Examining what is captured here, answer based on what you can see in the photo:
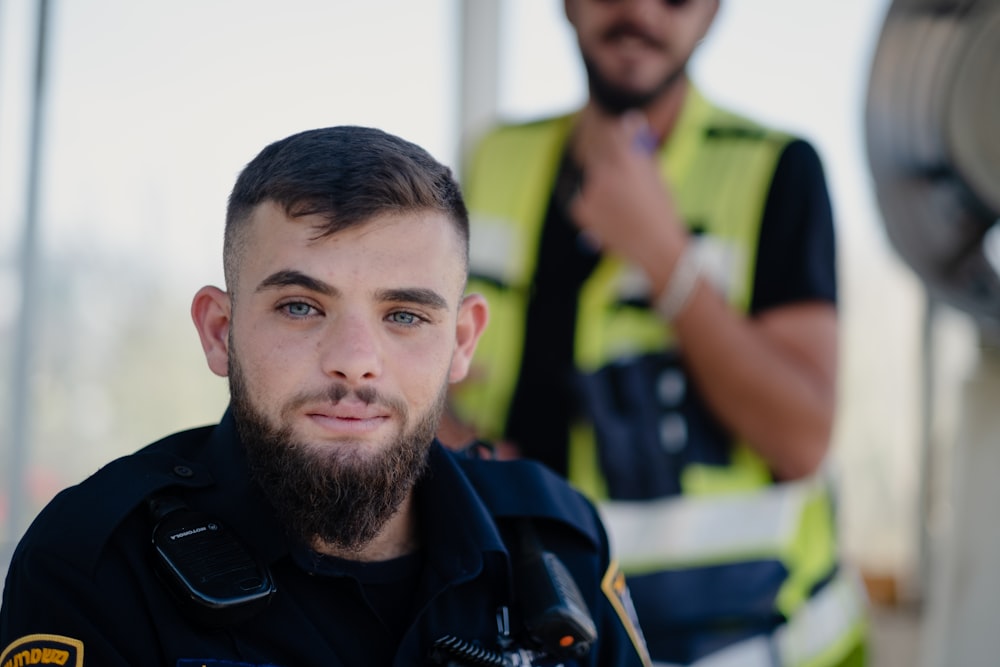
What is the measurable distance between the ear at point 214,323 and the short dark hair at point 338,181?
1.1 inches

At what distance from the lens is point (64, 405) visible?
6.33 feet

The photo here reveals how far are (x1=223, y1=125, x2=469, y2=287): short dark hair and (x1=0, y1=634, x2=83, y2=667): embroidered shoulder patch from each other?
295mm

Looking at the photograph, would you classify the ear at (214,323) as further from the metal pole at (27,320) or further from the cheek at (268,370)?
the metal pole at (27,320)

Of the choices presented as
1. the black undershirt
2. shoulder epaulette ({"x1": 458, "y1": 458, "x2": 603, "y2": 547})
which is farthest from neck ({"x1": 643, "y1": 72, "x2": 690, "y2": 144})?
shoulder epaulette ({"x1": 458, "y1": 458, "x2": 603, "y2": 547})

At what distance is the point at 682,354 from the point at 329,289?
1.02m

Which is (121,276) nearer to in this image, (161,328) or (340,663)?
(161,328)

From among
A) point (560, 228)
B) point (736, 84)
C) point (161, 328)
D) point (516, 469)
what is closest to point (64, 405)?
point (161, 328)

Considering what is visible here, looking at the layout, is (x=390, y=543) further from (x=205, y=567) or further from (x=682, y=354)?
(x=682, y=354)

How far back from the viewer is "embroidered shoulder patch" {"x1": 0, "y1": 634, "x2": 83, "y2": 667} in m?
0.80

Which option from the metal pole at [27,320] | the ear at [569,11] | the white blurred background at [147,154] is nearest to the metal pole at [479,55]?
the white blurred background at [147,154]

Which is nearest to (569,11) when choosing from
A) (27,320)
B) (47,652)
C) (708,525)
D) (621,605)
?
(708,525)

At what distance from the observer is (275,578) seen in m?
0.92

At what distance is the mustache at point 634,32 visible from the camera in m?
1.84

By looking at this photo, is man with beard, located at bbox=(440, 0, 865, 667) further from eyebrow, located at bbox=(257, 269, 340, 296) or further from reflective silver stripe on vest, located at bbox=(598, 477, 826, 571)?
eyebrow, located at bbox=(257, 269, 340, 296)
